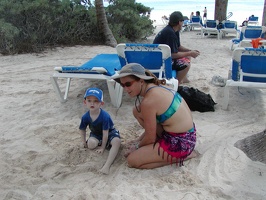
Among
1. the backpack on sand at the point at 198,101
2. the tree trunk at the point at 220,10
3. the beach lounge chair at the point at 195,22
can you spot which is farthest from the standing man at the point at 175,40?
the beach lounge chair at the point at 195,22

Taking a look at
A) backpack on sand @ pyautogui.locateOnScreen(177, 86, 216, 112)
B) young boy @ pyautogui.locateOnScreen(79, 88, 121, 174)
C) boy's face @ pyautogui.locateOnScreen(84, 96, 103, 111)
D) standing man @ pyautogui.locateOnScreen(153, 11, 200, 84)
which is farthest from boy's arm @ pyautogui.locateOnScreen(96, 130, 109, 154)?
standing man @ pyautogui.locateOnScreen(153, 11, 200, 84)

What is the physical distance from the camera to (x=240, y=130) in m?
3.52

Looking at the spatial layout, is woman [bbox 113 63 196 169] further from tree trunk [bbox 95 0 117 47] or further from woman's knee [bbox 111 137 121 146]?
tree trunk [bbox 95 0 117 47]

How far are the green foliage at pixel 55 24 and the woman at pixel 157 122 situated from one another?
6348 millimetres

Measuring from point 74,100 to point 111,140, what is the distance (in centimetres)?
180

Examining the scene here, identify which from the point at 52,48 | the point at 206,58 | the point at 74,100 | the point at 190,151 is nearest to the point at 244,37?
the point at 206,58

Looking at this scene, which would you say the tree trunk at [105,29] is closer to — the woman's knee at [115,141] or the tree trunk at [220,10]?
the woman's knee at [115,141]

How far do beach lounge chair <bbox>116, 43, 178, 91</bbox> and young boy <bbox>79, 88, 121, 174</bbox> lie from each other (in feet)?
4.44

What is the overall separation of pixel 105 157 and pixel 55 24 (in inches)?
276

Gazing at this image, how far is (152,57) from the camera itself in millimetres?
4176

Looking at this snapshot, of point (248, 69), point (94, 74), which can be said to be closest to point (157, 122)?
point (94, 74)

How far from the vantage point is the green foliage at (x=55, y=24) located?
Answer: 26.6ft

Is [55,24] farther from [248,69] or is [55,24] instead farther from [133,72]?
[133,72]

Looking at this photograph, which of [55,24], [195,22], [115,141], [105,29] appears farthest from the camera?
[195,22]
